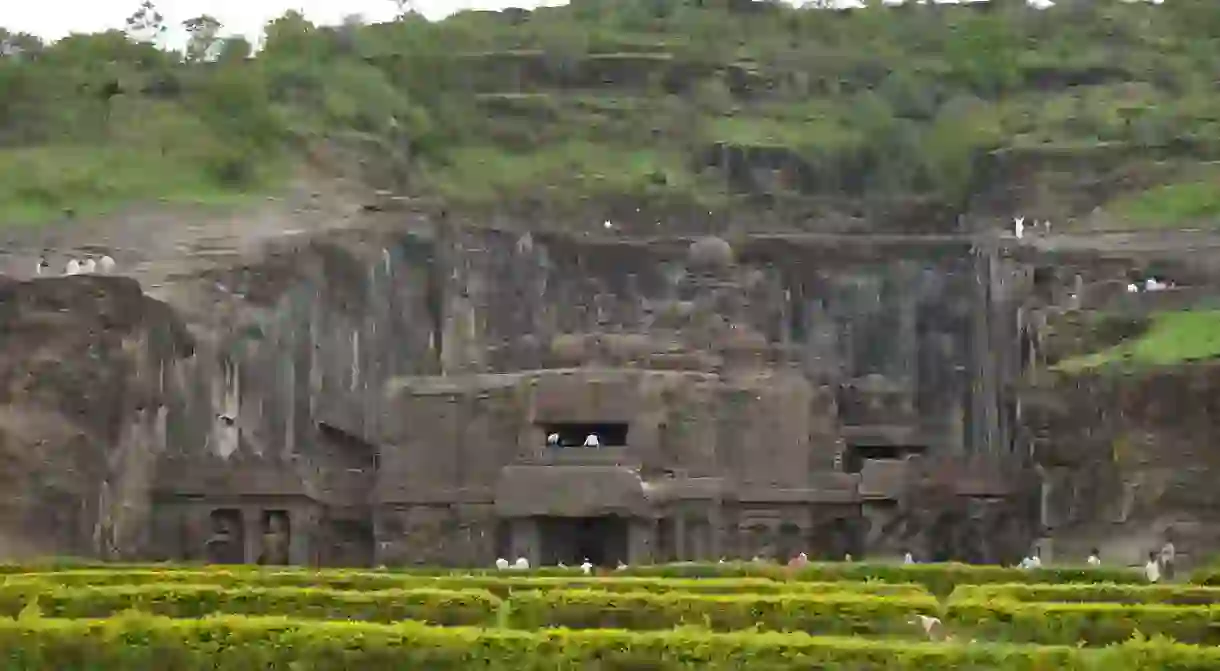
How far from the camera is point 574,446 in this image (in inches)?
1630

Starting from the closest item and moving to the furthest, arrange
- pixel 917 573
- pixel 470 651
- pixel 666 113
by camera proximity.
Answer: pixel 470 651, pixel 917 573, pixel 666 113

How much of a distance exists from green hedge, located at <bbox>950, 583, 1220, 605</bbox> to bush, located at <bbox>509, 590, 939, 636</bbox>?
1.79 metres

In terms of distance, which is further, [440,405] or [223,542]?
[440,405]

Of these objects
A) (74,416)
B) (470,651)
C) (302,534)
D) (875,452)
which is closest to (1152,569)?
(470,651)

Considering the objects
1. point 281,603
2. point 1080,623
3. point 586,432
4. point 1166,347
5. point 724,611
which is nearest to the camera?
point 1080,623

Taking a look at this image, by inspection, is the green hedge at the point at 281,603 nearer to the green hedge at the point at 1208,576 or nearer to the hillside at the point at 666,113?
the green hedge at the point at 1208,576

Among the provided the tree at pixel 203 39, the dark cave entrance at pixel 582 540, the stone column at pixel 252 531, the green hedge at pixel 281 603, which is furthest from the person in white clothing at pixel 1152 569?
the tree at pixel 203 39

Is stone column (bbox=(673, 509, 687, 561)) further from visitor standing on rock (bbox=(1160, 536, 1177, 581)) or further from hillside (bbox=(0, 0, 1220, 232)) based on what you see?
hillside (bbox=(0, 0, 1220, 232))

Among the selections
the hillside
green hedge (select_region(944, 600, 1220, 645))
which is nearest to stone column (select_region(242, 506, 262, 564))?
the hillside

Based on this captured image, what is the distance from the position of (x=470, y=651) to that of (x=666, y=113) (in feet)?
218

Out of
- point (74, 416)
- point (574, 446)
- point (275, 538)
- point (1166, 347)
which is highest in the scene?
point (1166, 347)

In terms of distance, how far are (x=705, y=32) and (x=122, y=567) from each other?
69.3 m

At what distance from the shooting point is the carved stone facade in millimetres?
39688

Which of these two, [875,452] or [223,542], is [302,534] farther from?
[875,452]
